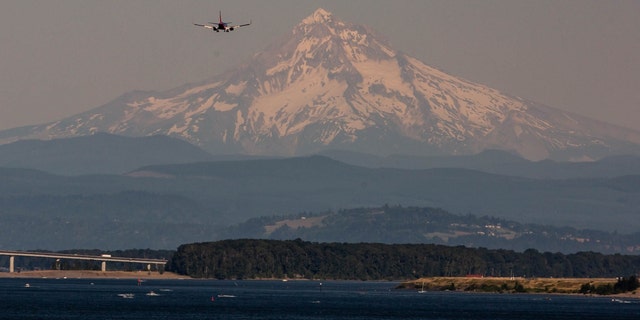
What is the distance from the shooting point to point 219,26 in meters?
176
